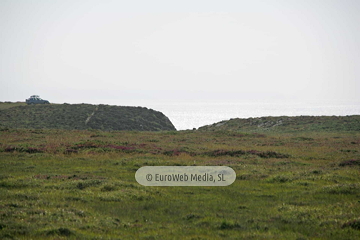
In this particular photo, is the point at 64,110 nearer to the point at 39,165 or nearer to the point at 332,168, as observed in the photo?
the point at 39,165

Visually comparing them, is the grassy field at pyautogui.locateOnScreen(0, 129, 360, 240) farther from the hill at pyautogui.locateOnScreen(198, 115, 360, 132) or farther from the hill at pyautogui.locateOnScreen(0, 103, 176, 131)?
the hill at pyautogui.locateOnScreen(0, 103, 176, 131)

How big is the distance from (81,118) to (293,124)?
51445 millimetres

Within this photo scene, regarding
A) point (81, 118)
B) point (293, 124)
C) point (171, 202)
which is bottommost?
point (171, 202)

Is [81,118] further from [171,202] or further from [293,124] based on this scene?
[171,202]

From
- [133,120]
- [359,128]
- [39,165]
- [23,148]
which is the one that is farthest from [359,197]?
[133,120]

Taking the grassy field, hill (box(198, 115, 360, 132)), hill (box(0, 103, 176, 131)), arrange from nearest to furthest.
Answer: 1. the grassy field
2. hill (box(198, 115, 360, 132))
3. hill (box(0, 103, 176, 131))

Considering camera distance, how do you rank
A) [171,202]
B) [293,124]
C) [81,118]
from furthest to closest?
[81,118], [293,124], [171,202]

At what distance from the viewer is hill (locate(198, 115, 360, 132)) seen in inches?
2829

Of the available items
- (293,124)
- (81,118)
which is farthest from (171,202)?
(81,118)

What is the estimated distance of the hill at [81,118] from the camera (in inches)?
3255

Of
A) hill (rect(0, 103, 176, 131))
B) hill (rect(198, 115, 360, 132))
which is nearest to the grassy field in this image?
hill (rect(198, 115, 360, 132))

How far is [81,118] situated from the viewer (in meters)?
90.6

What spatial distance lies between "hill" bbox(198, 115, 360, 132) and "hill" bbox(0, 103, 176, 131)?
73.5ft

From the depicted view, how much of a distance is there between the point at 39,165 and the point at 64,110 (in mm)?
72364
